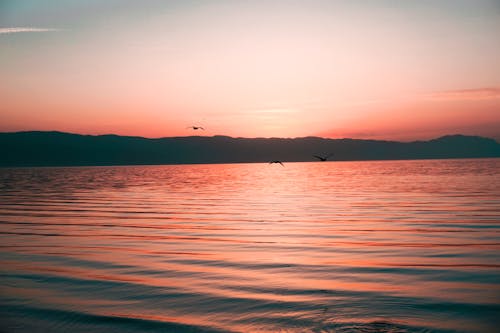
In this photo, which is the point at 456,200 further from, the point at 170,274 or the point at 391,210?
the point at 170,274

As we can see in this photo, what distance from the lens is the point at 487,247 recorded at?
19.0 metres

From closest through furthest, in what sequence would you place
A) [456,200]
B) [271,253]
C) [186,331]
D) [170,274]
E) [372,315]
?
[186,331] < [372,315] < [170,274] < [271,253] < [456,200]

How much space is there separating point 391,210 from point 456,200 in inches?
382

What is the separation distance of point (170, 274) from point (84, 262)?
3.96 metres

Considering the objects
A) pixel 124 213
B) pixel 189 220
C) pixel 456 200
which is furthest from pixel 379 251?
pixel 456 200

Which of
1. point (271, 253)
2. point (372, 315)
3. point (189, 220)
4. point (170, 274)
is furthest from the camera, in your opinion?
point (189, 220)

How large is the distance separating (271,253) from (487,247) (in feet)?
28.8

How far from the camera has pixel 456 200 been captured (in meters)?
39.9

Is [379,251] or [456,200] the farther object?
[456,200]

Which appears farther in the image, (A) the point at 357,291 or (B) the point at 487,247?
(B) the point at 487,247

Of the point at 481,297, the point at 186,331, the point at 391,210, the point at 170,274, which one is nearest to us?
the point at 186,331

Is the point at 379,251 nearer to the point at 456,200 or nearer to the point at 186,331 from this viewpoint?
the point at 186,331

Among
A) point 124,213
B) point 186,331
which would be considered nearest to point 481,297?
point 186,331

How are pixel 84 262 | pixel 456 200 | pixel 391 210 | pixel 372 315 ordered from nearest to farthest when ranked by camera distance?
pixel 372 315, pixel 84 262, pixel 391 210, pixel 456 200
